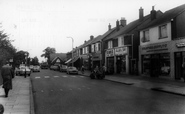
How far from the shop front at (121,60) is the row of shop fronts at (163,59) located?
4.34 metres

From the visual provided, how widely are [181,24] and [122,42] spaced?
12297mm

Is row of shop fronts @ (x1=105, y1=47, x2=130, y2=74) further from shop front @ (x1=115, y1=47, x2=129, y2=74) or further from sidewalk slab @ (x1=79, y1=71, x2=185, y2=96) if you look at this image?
sidewalk slab @ (x1=79, y1=71, x2=185, y2=96)

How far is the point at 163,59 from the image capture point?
23.3m

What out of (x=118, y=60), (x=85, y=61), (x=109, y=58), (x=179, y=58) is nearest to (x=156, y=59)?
(x=179, y=58)

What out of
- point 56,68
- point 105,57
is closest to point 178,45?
point 105,57

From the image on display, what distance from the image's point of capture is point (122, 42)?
33.6m

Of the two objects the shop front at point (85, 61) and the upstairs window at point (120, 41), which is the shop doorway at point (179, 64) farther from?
the shop front at point (85, 61)

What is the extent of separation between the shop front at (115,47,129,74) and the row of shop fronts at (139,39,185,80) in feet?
14.2

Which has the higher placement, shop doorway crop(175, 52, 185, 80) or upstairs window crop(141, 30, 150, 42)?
upstairs window crop(141, 30, 150, 42)

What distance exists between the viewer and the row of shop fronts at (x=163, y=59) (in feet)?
68.0

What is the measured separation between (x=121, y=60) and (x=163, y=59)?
445 inches

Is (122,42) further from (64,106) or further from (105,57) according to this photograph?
(64,106)

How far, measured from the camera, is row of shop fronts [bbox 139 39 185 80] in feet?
68.0

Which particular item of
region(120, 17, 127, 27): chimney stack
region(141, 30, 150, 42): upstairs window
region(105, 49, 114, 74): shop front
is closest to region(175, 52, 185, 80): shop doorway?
region(141, 30, 150, 42): upstairs window
